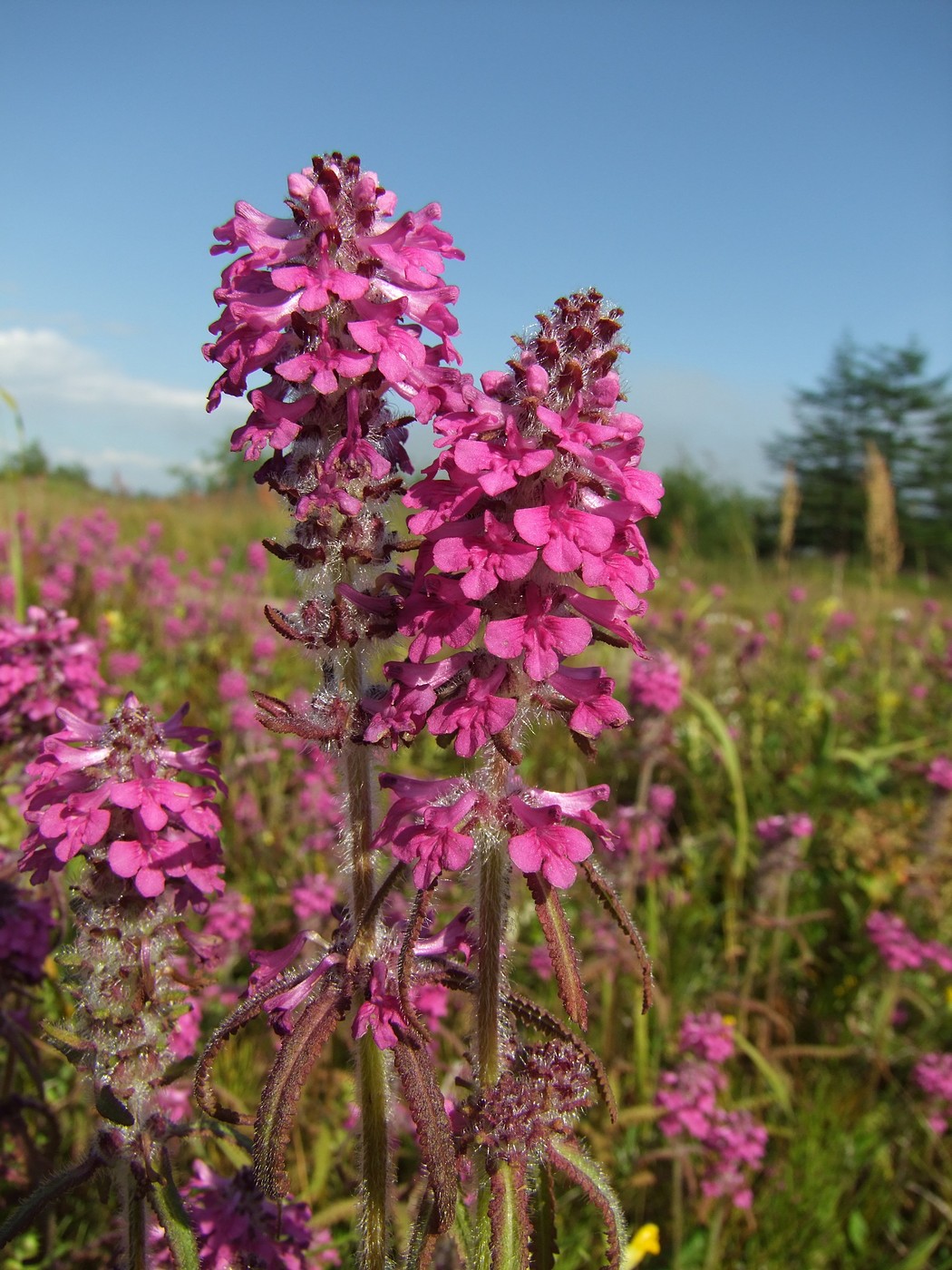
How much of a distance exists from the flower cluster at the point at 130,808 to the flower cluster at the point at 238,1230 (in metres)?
0.70

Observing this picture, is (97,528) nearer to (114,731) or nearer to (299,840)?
(299,840)

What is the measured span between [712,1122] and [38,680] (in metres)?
2.85

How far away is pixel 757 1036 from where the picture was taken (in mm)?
4039

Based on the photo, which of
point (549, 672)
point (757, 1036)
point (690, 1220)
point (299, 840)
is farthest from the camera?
point (299, 840)

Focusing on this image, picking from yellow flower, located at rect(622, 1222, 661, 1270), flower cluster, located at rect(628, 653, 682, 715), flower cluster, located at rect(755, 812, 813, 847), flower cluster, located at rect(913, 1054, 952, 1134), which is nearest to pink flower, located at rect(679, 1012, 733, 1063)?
yellow flower, located at rect(622, 1222, 661, 1270)

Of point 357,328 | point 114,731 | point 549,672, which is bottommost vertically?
point 114,731

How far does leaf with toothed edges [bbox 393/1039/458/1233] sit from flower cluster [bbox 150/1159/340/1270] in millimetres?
589

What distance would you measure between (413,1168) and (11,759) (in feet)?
7.07

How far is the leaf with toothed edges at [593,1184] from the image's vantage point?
54.9 inches

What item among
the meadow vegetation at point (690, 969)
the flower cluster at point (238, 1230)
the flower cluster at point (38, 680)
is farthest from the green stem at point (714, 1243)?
the flower cluster at point (38, 680)

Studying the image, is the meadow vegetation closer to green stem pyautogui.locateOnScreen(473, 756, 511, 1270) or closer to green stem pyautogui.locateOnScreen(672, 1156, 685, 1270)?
green stem pyautogui.locateOnScreen(672, 1156, 685, 1270)

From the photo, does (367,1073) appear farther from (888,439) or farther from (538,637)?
(888,439)

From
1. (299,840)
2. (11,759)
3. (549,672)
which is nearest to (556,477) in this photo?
(549,672)

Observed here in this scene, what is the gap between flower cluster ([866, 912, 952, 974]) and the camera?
3.96 m
